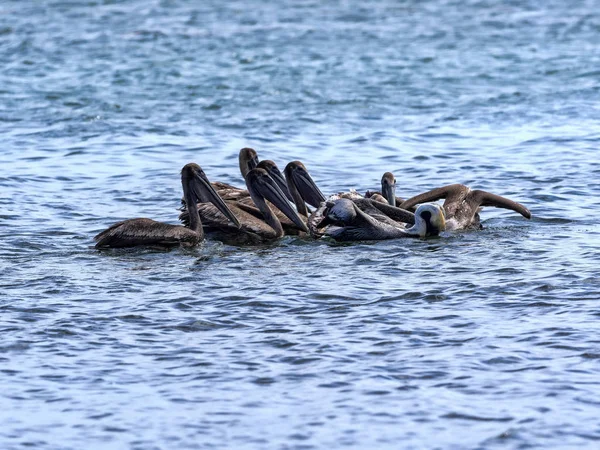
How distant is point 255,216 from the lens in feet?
35.1

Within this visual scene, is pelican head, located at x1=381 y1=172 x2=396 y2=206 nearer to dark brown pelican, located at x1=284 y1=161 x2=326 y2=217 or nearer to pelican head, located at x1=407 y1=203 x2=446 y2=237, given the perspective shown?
dark brown pelican, located at x1=284 y1=161 x2=326 y2=217

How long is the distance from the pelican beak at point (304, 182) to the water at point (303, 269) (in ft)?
3.37

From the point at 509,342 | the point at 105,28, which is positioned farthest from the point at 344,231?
the point at 105,28

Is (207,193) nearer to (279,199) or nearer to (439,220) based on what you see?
(279,199)

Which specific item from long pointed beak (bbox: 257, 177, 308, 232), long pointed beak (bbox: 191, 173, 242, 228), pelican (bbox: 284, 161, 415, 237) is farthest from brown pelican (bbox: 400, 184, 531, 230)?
long pointed beak (bbox: 191, 173, 242, 228)

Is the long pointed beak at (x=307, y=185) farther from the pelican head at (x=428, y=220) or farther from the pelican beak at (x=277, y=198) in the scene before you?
the pelican head at (x=428, y=220)

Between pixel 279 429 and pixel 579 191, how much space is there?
22.1 ft

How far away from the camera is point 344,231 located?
10.1 metres

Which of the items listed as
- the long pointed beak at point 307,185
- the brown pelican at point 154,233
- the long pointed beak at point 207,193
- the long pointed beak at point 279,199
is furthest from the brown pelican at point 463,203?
the brown pelican at point 154,233

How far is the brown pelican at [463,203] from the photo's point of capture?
34.1ft

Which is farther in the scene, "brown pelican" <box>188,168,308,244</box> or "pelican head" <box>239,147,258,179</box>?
"pelican head" <box>239,147,258,179</box>

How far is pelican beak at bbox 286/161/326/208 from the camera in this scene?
→ 11.2 meters

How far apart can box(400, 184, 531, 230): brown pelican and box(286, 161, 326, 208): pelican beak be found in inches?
32.4

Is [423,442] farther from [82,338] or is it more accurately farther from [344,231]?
[344,231]
